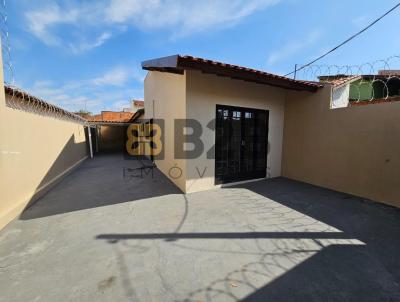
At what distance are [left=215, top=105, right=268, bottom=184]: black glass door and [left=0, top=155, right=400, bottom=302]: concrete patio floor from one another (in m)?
1.44

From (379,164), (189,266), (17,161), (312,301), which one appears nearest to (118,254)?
(189,266)

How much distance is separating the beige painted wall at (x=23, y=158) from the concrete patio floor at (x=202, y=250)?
0.39m

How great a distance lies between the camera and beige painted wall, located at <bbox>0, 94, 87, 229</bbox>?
3.41 meters

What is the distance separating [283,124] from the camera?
7078 millimetres

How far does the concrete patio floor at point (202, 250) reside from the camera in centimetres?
198

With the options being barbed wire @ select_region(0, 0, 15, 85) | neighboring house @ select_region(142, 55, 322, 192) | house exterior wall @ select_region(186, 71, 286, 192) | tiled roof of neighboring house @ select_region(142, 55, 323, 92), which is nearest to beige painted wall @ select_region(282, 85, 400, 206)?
neighboring house @ select_region(142, 55, 322, 192)

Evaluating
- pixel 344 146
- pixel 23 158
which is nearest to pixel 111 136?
pixel 23 158

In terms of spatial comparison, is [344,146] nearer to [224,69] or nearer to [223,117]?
[223,117]

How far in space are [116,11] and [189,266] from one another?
7.20m

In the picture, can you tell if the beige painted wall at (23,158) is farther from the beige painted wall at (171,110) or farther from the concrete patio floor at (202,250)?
A: the beige painted wall at (171,110)

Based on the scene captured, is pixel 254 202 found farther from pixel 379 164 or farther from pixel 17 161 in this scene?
pixel 17 161

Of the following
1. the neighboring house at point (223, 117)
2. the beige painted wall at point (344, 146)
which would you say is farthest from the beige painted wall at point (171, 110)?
the beige painted wall at point (344, 146)

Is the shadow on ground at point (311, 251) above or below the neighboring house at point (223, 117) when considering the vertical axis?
below

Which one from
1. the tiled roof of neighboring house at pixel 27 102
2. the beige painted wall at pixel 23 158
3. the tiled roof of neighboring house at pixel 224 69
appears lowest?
the beige painted wall at pixel 23 158
